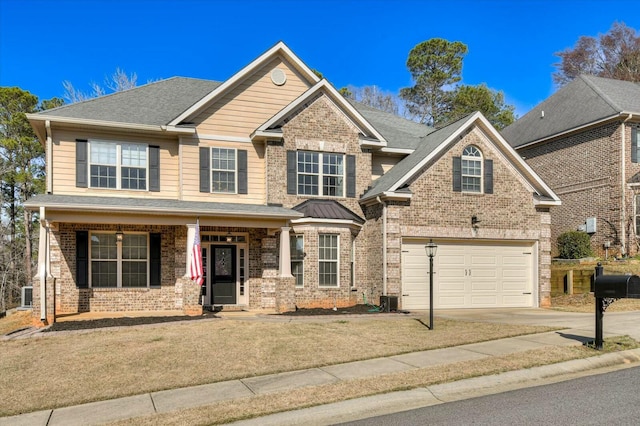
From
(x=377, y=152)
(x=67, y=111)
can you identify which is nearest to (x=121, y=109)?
(x=67, y=111)

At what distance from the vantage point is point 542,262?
62.4 feet

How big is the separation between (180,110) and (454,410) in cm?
1455

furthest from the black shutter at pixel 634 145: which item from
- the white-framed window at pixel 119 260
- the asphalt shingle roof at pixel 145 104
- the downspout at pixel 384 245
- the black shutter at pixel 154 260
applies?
the white-framed window at pixel 119 260

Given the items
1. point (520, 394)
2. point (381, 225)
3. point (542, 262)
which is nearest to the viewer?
point (520, 394)

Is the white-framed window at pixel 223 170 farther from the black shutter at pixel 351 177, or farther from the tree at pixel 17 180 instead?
the tree at pixel 17 180

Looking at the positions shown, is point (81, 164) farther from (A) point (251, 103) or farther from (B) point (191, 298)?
(A) point (251, 103)

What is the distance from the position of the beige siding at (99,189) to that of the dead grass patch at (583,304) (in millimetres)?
13596

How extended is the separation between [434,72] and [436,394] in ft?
116

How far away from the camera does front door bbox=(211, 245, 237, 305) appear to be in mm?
17516

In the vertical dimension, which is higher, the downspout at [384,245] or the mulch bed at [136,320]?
the downspout at [384,245]

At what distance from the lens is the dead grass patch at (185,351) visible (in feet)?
28.1

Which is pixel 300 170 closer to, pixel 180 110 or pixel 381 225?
pixel 381 225

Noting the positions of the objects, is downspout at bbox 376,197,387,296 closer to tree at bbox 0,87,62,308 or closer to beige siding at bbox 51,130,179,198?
beige siding at bbox 51,130,179,198

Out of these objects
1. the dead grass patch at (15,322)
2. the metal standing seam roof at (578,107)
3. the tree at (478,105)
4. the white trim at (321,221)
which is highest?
the tree at (478,105)
